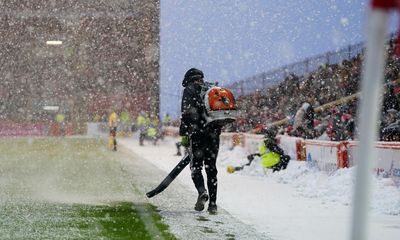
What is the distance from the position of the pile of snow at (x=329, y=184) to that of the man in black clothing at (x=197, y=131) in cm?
167

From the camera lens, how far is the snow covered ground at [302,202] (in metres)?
6.74

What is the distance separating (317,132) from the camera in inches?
653

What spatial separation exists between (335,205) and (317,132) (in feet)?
25.3

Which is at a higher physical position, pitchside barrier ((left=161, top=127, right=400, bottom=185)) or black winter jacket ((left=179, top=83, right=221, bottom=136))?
black winter jacket ((left=179, top=83, right=221, bottom=136))

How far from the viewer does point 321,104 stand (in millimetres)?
25062

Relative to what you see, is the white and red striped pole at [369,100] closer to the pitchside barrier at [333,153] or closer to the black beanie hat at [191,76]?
the black beanie hat at [191,76]

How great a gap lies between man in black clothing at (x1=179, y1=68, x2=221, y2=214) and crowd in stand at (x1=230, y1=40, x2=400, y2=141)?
685cm

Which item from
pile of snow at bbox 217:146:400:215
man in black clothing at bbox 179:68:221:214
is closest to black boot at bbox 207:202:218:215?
man in black clothing at bbox 179:68:221:214

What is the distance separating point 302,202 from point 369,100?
24.9ft

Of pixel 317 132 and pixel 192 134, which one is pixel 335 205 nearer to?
pixel 192 134

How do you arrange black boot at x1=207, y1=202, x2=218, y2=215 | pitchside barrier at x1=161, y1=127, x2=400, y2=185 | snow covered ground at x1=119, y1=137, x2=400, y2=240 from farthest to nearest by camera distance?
pitchside barrier at x1=161, y1=127, x2=400, y2=185
black boot at x1=207, y1=202, x2=218, y2=215
snow covered ground at x1=119, y1=137, x2=400, y2=240

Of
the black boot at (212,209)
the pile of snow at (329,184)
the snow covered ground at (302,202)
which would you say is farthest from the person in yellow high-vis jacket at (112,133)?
the black boot at (212,209)

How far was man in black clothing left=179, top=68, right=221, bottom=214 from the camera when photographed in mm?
7570

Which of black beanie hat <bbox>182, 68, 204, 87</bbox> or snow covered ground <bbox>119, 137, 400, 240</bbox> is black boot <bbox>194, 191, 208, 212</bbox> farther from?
black beanie hat <bbox>182, 68, 204, 87</bbox>
